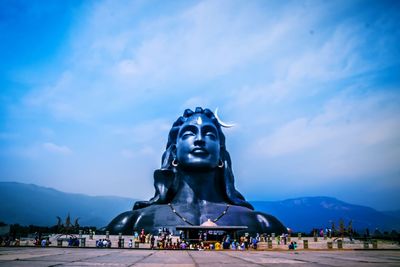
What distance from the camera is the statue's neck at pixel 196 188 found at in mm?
27672

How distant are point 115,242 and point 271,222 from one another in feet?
39.9

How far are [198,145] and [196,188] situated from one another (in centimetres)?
362

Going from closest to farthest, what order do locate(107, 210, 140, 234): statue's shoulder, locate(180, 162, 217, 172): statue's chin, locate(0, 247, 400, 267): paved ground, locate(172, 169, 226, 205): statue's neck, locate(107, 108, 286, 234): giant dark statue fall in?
locate(0, 247, 400, 267): paved ground, locate(107, 108, 286, 234): giant dark statue, locate(107, 210, 140, 234): statue's shoulder, locate(180, 162, 217, 172): statue's chin, locate(172, 169, 226, 205): statue's neck

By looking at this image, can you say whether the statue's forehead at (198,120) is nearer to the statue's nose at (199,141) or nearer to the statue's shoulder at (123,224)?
the statue's nose at (199,141)

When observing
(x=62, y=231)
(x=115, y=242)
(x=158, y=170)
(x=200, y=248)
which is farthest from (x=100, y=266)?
(x=62, y=231)

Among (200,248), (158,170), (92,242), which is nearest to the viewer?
(200,248)

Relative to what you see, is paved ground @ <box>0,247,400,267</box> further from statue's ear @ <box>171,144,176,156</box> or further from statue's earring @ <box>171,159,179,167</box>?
statue's ear @ <box>171,144,176,156</box>

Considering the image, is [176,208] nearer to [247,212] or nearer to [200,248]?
[247,212]

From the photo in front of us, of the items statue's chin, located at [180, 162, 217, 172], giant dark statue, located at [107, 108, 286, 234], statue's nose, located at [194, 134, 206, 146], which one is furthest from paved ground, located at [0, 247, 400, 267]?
statue's nose, located at [194, 134, 206, 146]

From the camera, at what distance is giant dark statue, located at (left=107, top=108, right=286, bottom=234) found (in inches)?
1021

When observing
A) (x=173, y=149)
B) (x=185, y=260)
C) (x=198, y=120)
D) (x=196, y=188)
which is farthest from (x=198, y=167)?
(x=185, y=260)

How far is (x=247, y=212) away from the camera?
26875mm

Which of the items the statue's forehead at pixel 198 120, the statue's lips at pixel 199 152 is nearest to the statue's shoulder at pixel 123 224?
the statue's lips at pixel 199 152

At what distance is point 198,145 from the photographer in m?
27.2
